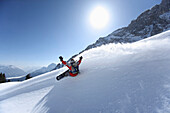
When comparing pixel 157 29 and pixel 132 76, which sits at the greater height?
pixel 157 29

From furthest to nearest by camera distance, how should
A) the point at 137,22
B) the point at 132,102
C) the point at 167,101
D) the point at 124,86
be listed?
the point at 137,22, the point at 124,86, the point at 132,102, the point at 167,101

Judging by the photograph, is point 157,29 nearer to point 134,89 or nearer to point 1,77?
point 134,89

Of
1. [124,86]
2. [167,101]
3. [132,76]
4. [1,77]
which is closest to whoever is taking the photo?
[167,101]

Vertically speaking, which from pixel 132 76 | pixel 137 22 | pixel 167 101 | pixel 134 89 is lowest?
pixel 167 101

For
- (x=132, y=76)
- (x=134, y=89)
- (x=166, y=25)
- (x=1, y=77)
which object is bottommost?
(x=134, y=89)

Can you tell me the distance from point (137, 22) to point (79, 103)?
651 ft

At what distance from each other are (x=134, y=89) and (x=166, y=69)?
1.25m

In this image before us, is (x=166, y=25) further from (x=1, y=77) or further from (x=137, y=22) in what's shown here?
(x=1, y=77)

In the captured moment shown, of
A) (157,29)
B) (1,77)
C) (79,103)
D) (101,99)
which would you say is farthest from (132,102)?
(157,29)

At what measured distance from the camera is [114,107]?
1.67m

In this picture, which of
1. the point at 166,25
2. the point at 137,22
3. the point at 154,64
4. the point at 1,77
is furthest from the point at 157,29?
the point at 1,77

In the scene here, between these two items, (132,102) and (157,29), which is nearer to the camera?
(132,102)

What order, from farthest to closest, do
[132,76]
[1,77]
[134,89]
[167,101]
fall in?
[1,77] → [132,76] → [134,89] → [167,101]

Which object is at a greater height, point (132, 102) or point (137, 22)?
point (137, 22)
